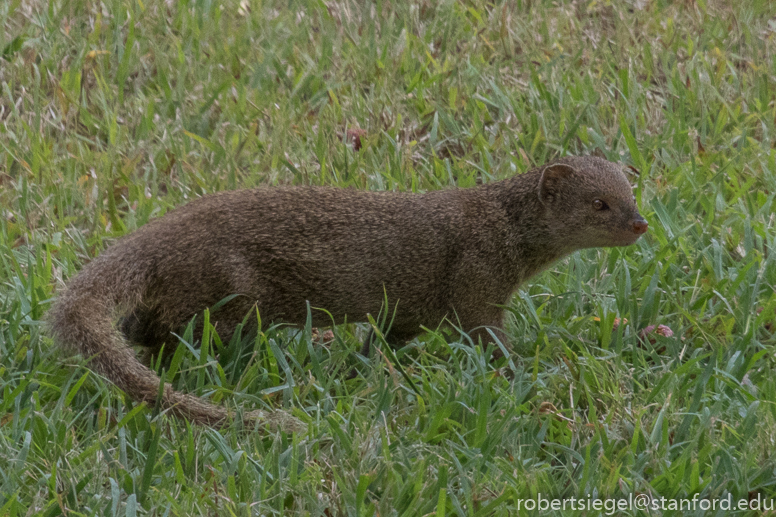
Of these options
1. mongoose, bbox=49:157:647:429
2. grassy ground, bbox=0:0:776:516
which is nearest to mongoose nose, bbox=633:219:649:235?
mongoose, bbox=49:157:647:429

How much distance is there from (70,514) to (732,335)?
265 cm

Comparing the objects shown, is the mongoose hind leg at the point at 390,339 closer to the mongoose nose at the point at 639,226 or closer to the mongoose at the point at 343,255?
the mongoose at the point at 343,255

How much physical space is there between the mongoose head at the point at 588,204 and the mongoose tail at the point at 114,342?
5.07 ft

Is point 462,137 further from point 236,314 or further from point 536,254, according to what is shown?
point 236,314

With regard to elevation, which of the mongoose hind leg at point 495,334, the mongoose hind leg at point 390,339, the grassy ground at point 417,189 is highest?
the grassy ground at point 417,189

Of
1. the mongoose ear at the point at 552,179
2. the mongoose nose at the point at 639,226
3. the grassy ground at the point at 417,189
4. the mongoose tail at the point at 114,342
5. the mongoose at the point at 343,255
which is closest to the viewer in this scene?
the grassy ground at the point at 417,189

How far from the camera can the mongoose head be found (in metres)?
4.31

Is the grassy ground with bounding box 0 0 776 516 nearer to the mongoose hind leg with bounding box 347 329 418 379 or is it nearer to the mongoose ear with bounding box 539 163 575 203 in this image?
the mongoose hind leg with bounding box 347 329 418 379

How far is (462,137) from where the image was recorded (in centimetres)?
591

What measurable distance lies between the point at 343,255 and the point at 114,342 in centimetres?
101

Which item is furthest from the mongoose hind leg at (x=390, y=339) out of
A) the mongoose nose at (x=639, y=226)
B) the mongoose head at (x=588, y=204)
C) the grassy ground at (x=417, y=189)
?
the mongoose nose at (x=639, y=226)

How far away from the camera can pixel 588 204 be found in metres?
4.36

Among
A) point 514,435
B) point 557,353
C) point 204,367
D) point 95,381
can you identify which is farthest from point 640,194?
point 95,381

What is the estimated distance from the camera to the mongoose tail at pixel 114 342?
11.4 feet
